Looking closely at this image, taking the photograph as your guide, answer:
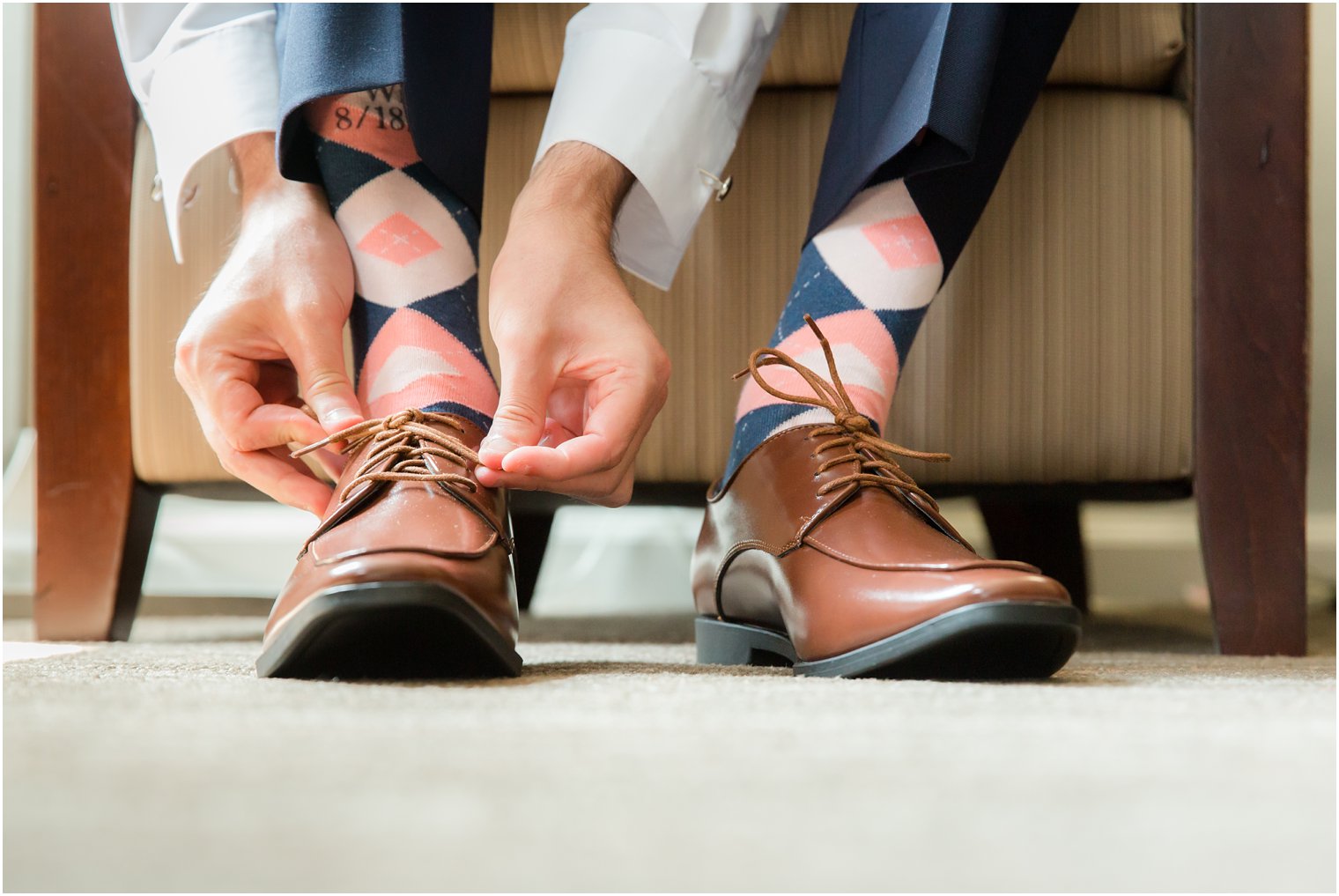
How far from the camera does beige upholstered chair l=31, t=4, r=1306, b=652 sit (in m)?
0.67

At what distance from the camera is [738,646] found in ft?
1.68

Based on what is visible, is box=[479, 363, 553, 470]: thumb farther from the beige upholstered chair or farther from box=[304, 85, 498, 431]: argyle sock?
the beige upholstered chair

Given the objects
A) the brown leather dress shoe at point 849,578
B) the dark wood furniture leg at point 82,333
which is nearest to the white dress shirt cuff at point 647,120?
the brown leather dress shoe at point 849,578

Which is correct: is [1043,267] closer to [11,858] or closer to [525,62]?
[525,62]

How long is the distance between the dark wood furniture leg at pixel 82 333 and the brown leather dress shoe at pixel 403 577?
381 millimetres

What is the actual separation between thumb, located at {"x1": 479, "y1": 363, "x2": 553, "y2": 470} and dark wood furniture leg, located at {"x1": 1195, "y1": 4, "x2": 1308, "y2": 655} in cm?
46

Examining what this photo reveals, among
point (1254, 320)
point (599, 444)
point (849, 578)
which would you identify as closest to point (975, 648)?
point (849, 578)

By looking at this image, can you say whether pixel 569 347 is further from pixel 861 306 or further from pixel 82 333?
pixel 82 333

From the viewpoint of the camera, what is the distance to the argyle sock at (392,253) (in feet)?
1.69

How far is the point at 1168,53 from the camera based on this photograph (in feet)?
2.23

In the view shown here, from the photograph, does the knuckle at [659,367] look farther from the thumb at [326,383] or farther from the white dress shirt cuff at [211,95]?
the white dress shirt cuff at [211,95]

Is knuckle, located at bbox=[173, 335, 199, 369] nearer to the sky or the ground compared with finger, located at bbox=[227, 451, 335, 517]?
nearer to the sky

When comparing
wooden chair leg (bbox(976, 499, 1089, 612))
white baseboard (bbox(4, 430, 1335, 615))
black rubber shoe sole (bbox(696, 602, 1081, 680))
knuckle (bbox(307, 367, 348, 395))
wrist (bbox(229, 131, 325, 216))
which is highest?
wrist (bbox(229, 131, 325, 216))

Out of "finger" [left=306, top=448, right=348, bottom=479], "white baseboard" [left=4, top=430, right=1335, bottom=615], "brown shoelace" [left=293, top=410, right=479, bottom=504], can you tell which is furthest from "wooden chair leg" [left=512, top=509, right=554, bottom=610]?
"brown shoelace" [left=293, top=410, right=479, bottom=504]
